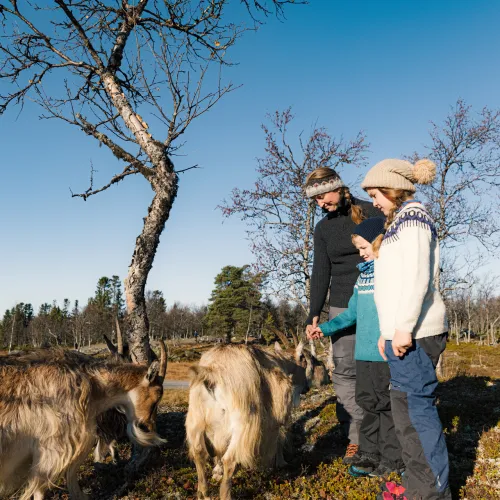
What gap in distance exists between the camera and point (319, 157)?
575 inches

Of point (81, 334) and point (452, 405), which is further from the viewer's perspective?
point (81, 334)

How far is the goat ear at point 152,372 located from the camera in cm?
450

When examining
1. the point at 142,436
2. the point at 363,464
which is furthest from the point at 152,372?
the point at 363,464

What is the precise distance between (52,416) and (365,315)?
3158mm

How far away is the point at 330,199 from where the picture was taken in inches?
200

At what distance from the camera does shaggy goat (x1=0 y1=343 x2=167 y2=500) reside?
359cm

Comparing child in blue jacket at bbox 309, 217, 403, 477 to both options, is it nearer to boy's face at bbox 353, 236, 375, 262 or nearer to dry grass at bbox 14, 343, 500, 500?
boy's face at bbox 353, 236, 375, 262

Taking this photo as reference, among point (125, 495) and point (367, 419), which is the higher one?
point (367, 419)

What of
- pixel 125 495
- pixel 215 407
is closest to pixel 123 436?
pixel 125 495

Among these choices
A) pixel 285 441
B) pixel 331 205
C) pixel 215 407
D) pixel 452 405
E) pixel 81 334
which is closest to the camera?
pixel 215 407

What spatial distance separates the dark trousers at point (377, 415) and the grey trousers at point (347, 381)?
0.41 metres

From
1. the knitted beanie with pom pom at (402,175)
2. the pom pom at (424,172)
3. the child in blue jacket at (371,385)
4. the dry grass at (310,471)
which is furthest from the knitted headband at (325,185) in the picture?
the dry grass at (310,471)

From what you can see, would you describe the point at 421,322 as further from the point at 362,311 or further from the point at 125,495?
the point at 125,495

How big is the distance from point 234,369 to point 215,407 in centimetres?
39
